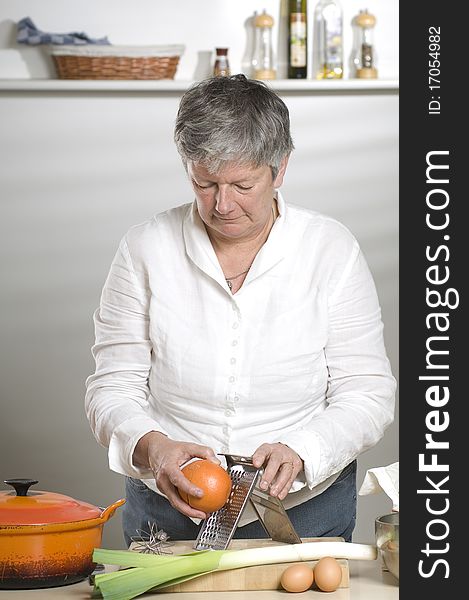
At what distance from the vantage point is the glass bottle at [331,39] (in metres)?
3.21

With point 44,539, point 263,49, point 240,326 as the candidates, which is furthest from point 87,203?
point 44,539

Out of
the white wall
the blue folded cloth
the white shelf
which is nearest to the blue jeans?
the white wall

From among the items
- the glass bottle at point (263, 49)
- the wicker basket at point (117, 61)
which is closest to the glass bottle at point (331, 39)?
the glass bottle at point (263, 49)

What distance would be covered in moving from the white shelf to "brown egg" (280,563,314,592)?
2140 millimetres

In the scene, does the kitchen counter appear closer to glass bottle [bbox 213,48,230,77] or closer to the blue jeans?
the blue jeans

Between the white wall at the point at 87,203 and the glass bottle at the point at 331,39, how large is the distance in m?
0.09

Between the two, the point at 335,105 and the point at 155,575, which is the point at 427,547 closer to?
the point at 155,575

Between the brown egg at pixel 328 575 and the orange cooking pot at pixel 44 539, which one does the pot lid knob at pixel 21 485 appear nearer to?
the orange cooking pot at pixel 44 539

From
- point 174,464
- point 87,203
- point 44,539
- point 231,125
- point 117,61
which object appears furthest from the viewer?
point 87,203

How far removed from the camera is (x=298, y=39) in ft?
10.5

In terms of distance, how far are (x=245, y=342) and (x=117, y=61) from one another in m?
1.75

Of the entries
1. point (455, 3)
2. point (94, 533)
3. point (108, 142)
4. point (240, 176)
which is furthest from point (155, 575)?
point (108, 142)

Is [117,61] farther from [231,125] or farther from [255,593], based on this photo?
[255,593]

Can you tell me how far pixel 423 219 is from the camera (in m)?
0.66
